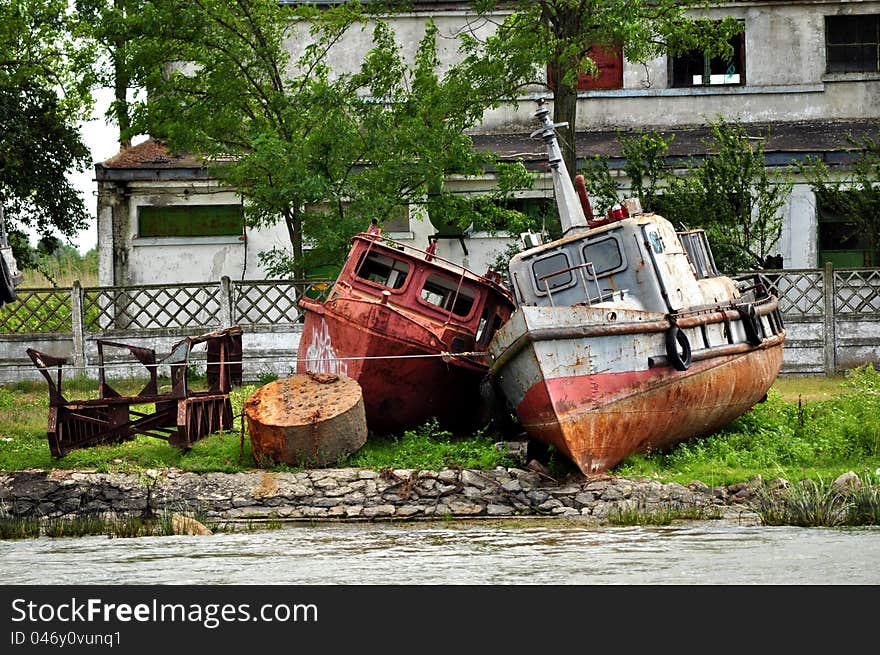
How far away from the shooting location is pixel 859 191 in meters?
29.3

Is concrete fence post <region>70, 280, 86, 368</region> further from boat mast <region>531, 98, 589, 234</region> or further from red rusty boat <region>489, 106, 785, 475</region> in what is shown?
red rusty boat <region>489, 106, 785, 475</region>

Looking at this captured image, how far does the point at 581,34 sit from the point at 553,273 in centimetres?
844

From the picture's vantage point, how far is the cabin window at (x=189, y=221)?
32.7 metres

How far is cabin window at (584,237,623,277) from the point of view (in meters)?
19.5

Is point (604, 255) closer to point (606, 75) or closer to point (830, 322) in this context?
point (830, 322)

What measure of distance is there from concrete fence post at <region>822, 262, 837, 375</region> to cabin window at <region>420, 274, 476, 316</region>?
31.6 feet

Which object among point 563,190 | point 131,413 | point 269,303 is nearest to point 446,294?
point 563,190

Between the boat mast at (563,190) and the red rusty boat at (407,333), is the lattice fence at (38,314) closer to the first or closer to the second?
the red rusty boat at (407,333)

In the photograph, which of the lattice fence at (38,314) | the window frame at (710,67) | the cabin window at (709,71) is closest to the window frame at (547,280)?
the lattice fence at (38,314)

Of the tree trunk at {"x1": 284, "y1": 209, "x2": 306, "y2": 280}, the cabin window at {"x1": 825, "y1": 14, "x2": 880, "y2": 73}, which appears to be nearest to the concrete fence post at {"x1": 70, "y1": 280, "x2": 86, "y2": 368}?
the tree trunk at {"x1": 284, "y1": 209, "x2": 306, "y2": 280}
